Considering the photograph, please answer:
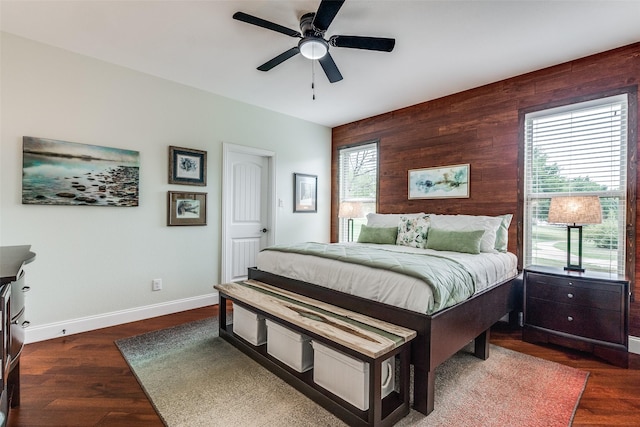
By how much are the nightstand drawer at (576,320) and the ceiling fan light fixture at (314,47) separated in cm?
277

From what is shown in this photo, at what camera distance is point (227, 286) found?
2.77 meters

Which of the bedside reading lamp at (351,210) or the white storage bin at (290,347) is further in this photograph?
the bedside reading lamp at (351,210)

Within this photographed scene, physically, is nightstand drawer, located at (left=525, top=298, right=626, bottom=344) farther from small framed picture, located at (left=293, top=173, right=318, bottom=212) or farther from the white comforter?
small framed picture, located at (left=293, top=173, right=318, bottom=212)

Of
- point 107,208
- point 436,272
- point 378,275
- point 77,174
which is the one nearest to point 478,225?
point 436,272

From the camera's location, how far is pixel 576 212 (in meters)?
2.57

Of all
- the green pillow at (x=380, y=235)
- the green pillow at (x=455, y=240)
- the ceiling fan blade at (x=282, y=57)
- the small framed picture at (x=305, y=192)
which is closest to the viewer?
the ceiling fan blade at (x=282, y=57)

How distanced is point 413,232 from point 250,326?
200cm

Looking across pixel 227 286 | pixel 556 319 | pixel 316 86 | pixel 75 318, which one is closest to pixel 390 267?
pixel 227 286

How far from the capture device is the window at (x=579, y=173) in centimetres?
276

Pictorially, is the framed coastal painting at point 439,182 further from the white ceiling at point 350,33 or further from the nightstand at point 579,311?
the nightstand at point 579,311

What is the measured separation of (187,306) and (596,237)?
4.29m

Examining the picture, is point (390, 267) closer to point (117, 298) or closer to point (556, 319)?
point (556, 319)

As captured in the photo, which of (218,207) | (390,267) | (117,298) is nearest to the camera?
(390,267)

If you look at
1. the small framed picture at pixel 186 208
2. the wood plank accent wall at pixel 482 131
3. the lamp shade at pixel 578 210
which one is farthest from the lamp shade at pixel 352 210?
the lamp shade at pixel 578 210
